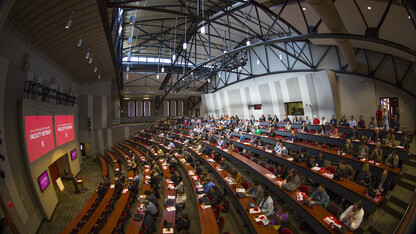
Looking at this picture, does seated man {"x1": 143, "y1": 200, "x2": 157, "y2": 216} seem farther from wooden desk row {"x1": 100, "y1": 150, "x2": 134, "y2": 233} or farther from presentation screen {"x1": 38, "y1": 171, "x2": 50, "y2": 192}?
presentation screen {"x1": 38, "y1": 171, "x2": 50, "y2": 192}

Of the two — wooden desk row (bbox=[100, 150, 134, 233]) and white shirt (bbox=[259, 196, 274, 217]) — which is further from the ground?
white shirt (bbox=[259, 196, 274, 217])

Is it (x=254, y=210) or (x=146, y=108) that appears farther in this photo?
(x=146, y=108)

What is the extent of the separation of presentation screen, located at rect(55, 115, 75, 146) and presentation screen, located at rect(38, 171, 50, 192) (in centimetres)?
215

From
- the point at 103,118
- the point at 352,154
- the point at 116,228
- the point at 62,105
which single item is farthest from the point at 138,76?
the point at 352,154

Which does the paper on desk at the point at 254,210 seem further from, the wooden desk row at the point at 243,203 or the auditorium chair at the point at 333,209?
the auditorium chair at the point at 333,209

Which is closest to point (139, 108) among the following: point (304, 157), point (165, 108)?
point (165, 108)

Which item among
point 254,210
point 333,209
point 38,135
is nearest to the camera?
point 333,209

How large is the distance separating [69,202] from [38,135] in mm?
3526

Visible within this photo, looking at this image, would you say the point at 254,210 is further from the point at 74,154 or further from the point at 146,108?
the point at 146,108

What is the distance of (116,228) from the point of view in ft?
16.5

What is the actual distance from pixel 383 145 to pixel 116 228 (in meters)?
9.32

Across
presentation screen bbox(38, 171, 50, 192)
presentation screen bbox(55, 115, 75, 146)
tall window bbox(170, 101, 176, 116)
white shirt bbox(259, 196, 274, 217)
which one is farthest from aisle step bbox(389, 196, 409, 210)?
tall window bbox(170, 101, 176, 116)

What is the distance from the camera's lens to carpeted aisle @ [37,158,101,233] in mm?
6680

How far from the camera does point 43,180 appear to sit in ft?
24.0
